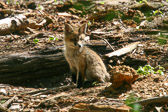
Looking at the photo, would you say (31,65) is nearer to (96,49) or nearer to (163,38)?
(96,49)

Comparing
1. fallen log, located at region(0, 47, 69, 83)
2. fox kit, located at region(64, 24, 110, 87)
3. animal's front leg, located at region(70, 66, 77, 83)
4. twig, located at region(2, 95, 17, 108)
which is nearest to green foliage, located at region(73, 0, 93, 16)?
twig, located at region(2, 95, 17, 108)

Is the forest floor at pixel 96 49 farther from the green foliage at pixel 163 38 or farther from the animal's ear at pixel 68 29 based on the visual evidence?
the animal's ear at pixel 68 29

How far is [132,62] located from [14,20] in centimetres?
512

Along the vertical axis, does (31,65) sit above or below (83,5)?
below

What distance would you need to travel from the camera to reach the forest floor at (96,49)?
2810 mm

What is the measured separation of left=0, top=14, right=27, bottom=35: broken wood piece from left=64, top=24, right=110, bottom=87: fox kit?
3.40 metres

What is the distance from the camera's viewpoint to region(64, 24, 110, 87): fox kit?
7.16 m

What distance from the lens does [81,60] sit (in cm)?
715

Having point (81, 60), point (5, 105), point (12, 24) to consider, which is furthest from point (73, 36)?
point (12, 24)

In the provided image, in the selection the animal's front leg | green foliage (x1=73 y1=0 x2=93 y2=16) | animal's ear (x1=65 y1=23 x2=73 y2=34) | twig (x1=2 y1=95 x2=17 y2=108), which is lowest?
twig (x1=2 y1=95 x2=17 y2=108)

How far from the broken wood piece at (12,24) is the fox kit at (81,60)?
134 inches

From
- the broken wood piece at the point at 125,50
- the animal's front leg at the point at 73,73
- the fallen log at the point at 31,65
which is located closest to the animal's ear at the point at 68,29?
the fallen log at the point at 31,65

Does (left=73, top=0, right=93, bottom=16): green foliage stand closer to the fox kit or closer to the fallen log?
the fox kit

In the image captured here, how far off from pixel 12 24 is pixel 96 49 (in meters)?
3.96
